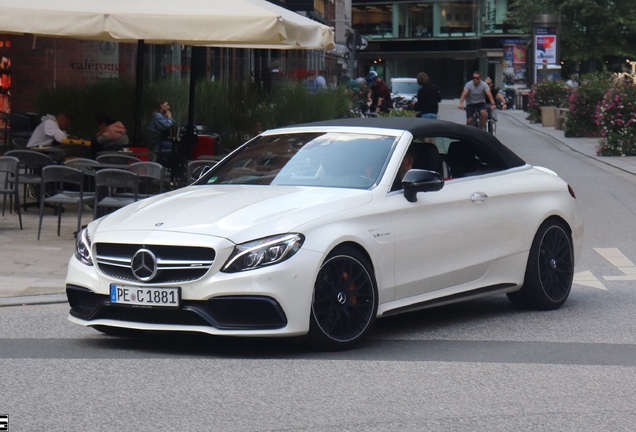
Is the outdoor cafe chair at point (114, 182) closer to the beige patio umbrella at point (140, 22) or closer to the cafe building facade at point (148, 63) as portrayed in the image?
the beige patio umbrella at point (140, 22)

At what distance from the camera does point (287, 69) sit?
65.2 feet

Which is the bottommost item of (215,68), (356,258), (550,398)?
(550,398)

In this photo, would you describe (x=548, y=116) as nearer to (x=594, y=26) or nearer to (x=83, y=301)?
(x=594, y=26)

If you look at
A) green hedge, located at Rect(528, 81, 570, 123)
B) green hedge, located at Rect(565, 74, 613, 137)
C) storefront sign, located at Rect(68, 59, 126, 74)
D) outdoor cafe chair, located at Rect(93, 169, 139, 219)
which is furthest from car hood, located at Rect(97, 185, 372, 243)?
green hedge, located at Rect(528, 81, 570, 123)

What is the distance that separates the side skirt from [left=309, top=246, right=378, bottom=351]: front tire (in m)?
0.28

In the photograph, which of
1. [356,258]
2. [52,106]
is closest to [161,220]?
[356,258]

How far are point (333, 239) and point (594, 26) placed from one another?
56.3m

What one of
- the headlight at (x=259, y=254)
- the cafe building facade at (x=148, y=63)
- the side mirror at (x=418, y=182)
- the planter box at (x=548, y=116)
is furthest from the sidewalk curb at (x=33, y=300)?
the planter box at (x=548, y=116)

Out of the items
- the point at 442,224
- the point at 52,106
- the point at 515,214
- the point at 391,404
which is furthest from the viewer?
the point at 52,106

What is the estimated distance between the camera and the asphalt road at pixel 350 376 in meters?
5.44

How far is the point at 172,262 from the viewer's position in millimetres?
6648

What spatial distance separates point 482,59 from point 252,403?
9575cm

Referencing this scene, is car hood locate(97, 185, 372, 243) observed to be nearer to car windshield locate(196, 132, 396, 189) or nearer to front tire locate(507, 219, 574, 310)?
car windshield locate(196, 132, 396, 189)

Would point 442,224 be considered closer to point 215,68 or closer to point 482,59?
point 215,68
